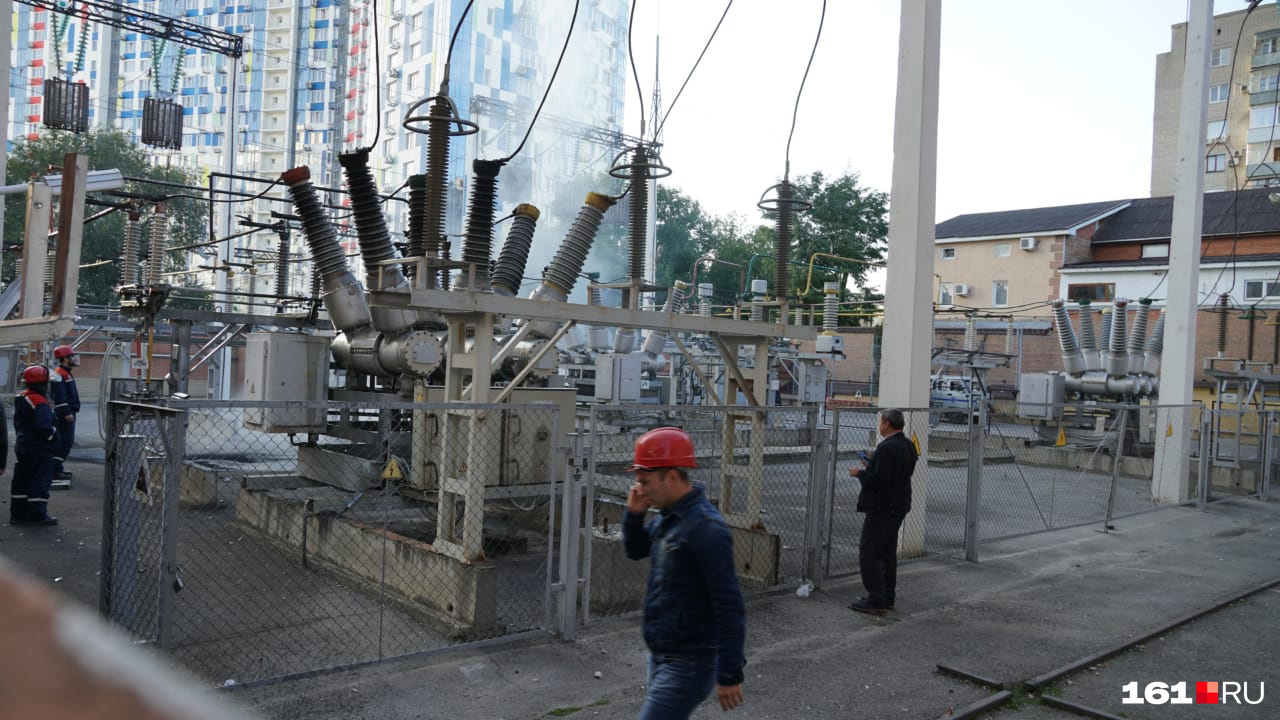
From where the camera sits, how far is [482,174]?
30.6 feet

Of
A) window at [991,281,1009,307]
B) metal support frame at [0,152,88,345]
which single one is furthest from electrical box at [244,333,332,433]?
window at [991,281,1009,307]

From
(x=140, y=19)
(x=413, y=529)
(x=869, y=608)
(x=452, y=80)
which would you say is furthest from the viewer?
(x=452, y=80)

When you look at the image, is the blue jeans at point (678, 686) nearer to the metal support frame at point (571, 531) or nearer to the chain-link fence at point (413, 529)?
the chain-link fence at point (413, 529)

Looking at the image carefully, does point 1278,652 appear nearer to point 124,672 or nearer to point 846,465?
point 124,672

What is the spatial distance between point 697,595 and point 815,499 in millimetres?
5597

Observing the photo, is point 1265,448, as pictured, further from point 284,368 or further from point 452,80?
point 452,80

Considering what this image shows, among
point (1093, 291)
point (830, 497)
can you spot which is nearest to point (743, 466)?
point (830, 497)

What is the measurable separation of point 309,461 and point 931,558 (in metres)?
8.65

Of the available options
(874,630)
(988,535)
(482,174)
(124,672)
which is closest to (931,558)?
(988,535)

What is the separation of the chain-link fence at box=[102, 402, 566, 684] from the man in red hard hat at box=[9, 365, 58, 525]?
1713 millimetres

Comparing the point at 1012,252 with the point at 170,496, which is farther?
the point at 1012,252

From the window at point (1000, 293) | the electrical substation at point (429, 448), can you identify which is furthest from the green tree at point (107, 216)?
the window at point (1000, 293)

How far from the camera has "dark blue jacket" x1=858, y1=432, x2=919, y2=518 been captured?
8523 millimetres

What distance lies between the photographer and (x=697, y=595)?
417 cm
